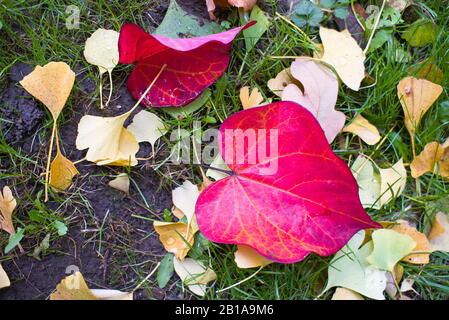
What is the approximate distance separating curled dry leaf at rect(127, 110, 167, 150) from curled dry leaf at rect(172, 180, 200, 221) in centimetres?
11

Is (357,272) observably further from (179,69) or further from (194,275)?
(179,69)

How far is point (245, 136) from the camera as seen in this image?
0.98 metres

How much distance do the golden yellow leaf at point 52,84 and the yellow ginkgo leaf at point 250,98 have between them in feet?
1.11

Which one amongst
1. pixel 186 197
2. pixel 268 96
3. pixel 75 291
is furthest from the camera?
pixel 268 96

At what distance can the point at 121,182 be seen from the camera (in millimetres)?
1029

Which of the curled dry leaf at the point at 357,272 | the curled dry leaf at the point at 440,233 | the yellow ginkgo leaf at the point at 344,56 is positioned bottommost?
the curled dry leaf at the point at 357,272

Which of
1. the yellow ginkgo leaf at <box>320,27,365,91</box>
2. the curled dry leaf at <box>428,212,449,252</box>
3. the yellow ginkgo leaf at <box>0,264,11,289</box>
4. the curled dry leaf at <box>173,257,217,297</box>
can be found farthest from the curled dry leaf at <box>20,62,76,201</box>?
the curled dry leaf at <box>428,212,449,252</box>

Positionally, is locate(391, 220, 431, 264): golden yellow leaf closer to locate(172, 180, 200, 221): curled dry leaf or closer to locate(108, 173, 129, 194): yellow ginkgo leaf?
locate(172, 180, 200, 221): curled dry leaf

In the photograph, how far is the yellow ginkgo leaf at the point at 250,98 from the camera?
42.4 inches

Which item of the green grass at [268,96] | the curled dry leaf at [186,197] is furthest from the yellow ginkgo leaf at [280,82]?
the curled dry leaf at [186,197]

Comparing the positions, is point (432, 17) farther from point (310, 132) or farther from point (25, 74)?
point (25, 74)

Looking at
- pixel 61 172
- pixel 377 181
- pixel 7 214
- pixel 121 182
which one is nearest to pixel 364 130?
pixel 377 181

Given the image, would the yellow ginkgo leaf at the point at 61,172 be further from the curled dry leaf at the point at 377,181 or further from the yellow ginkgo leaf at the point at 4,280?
the curled dry leaf at the point at 377,181

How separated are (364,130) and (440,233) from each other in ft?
0.80
